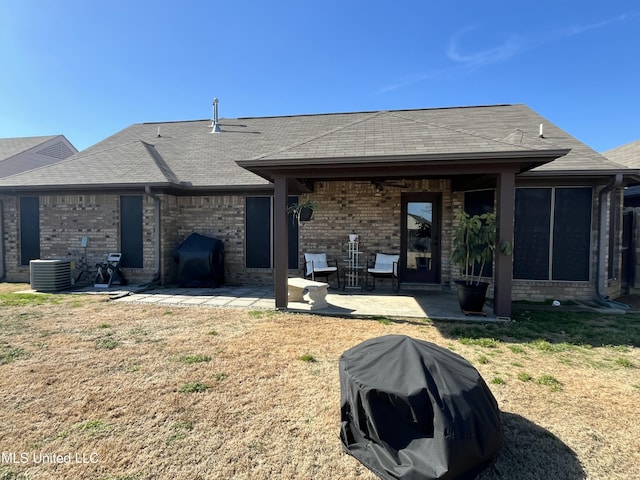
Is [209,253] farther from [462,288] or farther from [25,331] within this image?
[462,288]

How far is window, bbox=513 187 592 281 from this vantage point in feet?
21.3

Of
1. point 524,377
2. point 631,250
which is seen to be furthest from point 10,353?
point 631,250

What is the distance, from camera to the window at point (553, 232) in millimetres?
6504

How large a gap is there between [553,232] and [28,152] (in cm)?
2468

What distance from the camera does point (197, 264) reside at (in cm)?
782

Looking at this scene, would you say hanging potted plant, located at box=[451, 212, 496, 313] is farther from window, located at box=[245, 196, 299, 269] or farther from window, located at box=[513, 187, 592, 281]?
window, located at box=[245, 196, 299, 269]

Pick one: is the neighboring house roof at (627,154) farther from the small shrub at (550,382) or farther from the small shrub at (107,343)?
the small shrub at (107,343)

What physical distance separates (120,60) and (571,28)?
13032 millimetres

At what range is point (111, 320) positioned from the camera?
5102mm

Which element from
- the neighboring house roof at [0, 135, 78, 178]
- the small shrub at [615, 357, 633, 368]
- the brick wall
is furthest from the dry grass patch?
the neighboring house roof at [0, 135, 78, 178]

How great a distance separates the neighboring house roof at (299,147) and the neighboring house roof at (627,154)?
10.9 feet

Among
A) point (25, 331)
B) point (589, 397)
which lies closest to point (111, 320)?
point (25, 331)

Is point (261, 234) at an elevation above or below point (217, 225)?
below

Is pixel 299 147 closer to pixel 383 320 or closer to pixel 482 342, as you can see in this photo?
pixel 383 320
